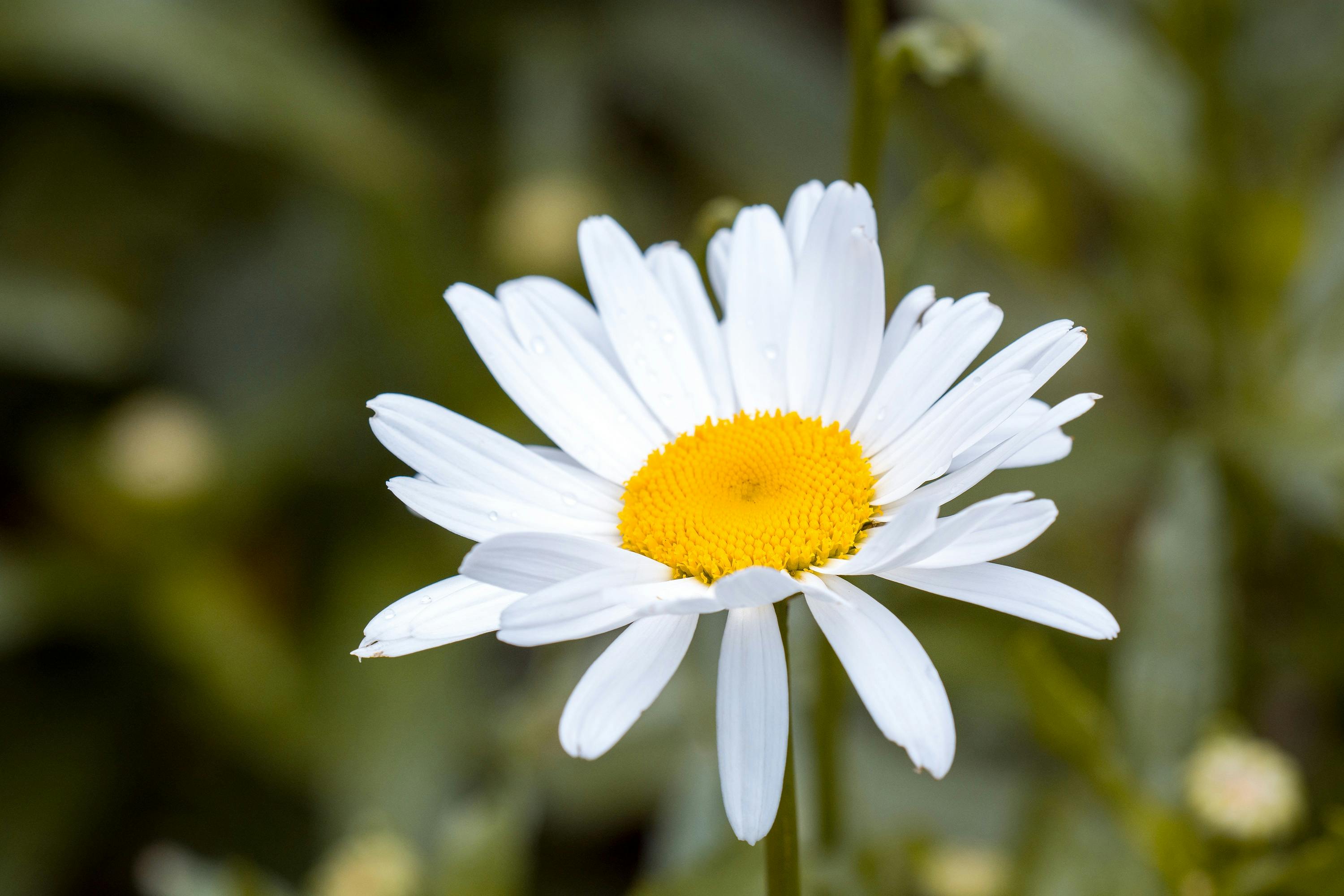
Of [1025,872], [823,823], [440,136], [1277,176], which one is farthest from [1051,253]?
[440,136]

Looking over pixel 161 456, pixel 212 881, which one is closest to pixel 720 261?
pixel 212 881

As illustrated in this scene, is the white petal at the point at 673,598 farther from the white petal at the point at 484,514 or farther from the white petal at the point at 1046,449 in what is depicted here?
the white petal at the point at 1046,449

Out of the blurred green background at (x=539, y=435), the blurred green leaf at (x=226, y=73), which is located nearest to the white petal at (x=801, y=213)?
the blurred green background at (x=539, y=435)

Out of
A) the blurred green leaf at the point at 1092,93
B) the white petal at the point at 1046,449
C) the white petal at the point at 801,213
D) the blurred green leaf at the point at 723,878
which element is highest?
the blurred green leaf at the point at 1092,93

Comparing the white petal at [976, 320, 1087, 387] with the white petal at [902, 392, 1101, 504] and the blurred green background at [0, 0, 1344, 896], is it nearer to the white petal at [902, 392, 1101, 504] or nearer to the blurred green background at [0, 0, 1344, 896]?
the white petal at [902, 392, 1101, 504]

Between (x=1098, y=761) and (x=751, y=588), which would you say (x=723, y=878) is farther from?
(x=751, y=588)

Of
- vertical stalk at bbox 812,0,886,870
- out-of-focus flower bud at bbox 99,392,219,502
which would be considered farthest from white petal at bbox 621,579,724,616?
out-of-focus flower bud at bbox 99,392,219,502
